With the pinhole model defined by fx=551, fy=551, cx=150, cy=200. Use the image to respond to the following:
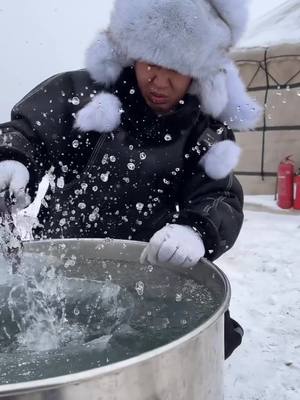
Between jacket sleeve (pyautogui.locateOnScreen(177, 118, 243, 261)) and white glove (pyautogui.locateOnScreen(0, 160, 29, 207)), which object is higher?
white glove (pyautogui.locateOnScreen(0, 160, 29, 207))

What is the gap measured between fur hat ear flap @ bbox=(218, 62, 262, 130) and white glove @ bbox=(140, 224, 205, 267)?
0.49 metres

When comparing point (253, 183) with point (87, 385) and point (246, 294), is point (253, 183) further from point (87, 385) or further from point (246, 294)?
point (87, 385)

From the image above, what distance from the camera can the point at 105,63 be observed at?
1.41 meters

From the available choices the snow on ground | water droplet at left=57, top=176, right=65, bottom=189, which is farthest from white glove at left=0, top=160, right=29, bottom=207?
the snow on ground

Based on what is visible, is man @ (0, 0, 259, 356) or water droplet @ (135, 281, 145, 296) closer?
water droplet @ (135, 281, 145, 296)

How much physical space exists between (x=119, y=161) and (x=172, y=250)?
0.39m

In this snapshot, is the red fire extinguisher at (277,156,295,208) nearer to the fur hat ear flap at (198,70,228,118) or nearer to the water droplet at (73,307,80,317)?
the fur hat ear flap at (198,70,228,118)

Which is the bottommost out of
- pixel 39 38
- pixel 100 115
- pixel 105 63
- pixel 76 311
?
pixel 39 38

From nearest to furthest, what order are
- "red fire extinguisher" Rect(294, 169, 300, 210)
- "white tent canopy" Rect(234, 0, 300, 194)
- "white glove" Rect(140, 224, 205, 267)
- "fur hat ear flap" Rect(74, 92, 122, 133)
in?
"white glove" Rect(140, 224, 205, 267)
"fur hat ear flap" Rect(74, 92, 122, 133)
"red fire extinguisher" Rect(294, 169, 300, 210)
"white tent canopy" Rect(234, 0, 300, 194)

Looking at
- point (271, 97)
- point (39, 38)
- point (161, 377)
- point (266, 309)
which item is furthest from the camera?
point (39, 38)

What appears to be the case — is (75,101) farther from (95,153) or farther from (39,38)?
(39,38)

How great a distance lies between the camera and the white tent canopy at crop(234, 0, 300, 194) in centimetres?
446

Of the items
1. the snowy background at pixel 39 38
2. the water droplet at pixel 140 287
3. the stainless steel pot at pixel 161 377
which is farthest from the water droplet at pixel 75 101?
the snowy background at pixel 39 38

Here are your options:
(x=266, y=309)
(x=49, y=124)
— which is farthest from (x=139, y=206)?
(x=266, y=309)
